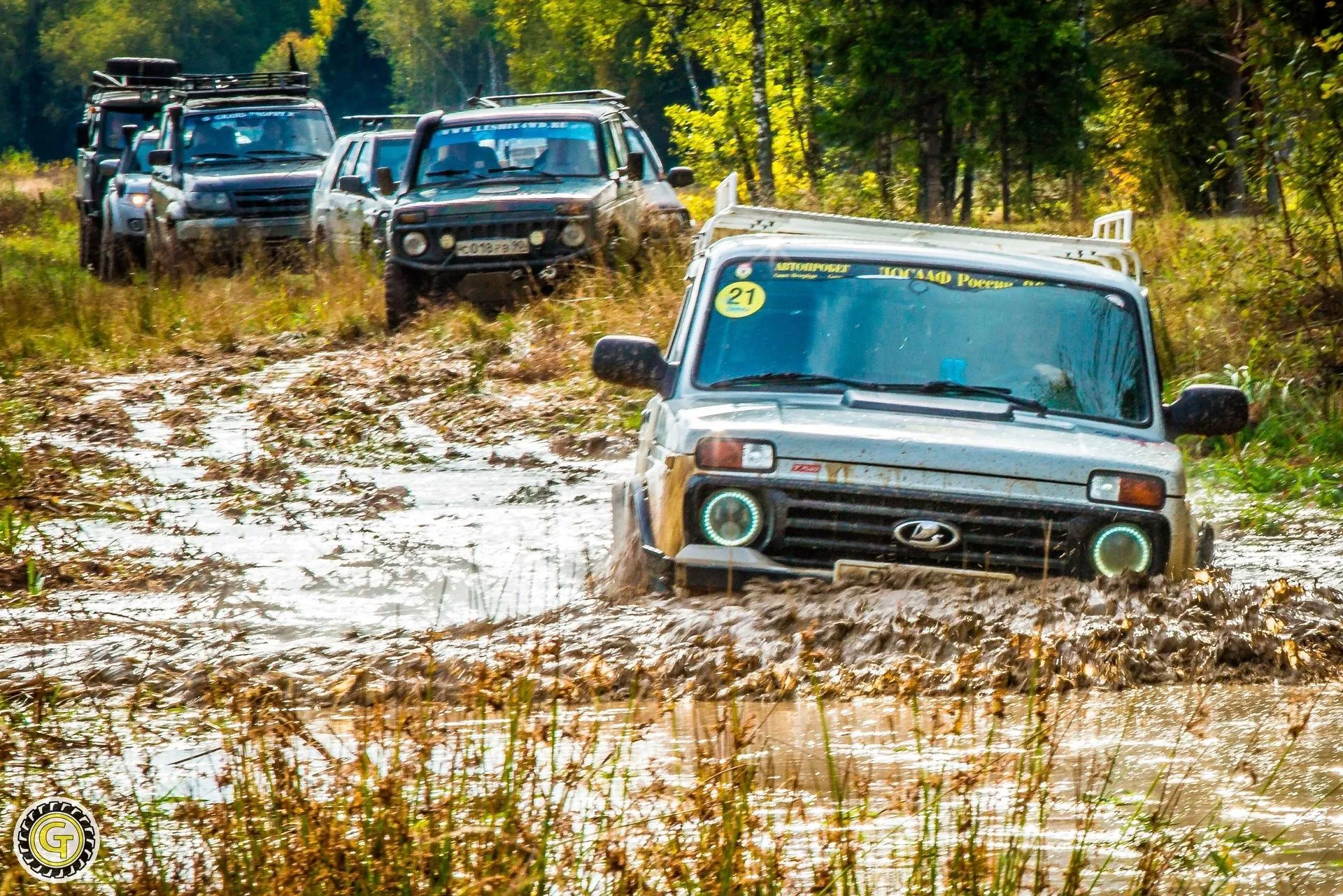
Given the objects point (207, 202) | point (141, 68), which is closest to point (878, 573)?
point (207, 202)

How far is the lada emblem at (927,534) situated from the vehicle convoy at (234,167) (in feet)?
50.1

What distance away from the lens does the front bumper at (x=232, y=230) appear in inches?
811

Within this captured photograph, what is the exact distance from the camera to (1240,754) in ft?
16.5

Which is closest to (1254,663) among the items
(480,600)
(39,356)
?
(480,600)

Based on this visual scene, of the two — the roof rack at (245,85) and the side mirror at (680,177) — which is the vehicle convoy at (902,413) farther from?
the roof rack at (245,85)

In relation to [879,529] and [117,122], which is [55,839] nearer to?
[879,529]

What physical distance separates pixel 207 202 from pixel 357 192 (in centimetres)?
337

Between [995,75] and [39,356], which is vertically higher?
[995,75]

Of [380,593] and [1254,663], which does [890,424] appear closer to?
[1254,663]

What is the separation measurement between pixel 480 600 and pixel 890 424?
235cm

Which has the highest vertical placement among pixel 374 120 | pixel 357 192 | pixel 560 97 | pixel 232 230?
pixel 560 97

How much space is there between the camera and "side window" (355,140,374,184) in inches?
789

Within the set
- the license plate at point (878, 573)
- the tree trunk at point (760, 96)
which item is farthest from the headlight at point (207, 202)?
the license plate at point (878, 573)

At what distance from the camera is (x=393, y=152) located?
20.3 metres
